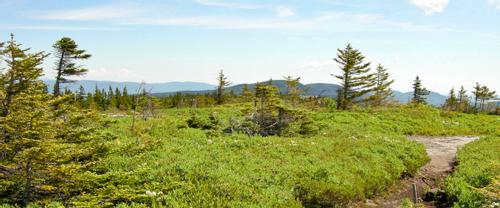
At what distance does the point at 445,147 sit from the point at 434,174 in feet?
25.3

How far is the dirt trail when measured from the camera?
14.1 meters

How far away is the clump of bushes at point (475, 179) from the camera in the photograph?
11.6 metres

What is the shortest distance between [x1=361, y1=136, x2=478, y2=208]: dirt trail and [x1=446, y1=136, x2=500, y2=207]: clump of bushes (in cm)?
73

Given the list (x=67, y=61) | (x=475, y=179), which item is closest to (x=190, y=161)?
(x=475, y=179)

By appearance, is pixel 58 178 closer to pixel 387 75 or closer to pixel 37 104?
pixel 37 104

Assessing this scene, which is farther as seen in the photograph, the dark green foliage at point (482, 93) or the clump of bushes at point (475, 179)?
the dark green foliage at point (482, 93)

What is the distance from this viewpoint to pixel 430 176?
17469mm

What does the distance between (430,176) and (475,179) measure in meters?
3.27

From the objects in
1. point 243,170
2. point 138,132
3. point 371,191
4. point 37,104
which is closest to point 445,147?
point 371,191

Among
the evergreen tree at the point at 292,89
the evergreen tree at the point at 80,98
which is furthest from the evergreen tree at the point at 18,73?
the evergreen tree at the point at 292,89

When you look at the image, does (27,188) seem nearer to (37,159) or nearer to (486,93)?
(37,159)

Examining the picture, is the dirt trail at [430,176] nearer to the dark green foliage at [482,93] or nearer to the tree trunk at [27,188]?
the tree trunk at [27,188]

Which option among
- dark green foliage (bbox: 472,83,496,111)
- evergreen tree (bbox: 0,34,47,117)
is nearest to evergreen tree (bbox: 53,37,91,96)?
evergreen tree (bbox: 0,34,47,117)

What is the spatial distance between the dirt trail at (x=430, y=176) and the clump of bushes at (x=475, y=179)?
0.73m
